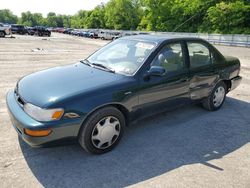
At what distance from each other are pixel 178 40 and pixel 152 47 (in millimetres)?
670

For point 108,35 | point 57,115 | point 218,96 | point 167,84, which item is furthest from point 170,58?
point 108,35

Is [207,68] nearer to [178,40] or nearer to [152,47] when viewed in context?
[178,40]

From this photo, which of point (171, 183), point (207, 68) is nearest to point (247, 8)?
point (207, 68)

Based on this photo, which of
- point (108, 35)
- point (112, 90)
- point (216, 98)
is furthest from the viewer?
point (108, 35)

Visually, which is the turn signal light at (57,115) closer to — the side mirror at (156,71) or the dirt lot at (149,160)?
the dirt lot at (149,160)

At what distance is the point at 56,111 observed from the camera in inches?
123

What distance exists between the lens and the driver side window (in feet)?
13.7

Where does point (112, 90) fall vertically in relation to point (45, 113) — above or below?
above

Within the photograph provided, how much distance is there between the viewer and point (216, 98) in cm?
552

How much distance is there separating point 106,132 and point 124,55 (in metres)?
1.45

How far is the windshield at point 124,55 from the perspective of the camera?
4.04m

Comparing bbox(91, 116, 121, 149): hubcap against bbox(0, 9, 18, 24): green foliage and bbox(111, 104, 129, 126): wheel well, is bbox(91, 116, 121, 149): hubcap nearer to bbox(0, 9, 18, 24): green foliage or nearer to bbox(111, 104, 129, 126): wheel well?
bbox(111, 104, 129, 126): wheel well

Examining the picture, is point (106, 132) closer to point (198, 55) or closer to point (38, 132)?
point (38, 132)

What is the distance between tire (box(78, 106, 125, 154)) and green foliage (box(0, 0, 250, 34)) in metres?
42.1
